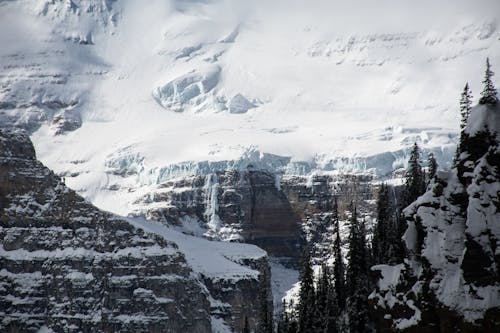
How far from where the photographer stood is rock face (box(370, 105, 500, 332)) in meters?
72.8

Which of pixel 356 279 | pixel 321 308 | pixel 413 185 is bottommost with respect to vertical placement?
pixel 321 308

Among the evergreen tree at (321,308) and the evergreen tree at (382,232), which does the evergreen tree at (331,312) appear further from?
the evergreen tree at (382,232)

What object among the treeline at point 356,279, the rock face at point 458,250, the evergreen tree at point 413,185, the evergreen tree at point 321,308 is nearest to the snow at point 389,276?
the rock face at point 458,250

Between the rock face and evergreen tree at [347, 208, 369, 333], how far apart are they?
22.3m

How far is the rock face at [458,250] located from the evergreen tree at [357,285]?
73.3 feet

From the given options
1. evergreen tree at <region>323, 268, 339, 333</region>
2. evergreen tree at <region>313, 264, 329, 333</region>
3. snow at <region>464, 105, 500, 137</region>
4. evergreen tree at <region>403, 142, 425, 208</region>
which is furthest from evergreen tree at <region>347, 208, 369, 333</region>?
snow at <region>464, 105, 500, 137</region>

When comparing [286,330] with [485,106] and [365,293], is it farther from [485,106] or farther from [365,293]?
[485,106]

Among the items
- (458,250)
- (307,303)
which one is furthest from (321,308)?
(458,250)

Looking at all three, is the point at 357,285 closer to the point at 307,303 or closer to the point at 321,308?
A: the point at 321,308

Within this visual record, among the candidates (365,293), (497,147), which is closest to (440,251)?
(497,147)

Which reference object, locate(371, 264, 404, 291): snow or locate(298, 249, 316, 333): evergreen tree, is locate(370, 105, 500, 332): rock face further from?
locate(298, 249, 316, 333): evergreen tree

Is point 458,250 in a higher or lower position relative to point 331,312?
higher

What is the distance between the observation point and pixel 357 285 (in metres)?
115

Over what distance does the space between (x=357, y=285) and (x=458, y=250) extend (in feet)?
131
